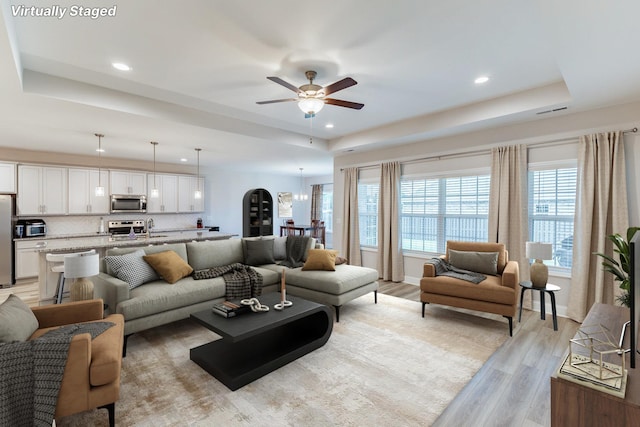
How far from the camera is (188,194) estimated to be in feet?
25.8

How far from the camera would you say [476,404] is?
219 centimetres

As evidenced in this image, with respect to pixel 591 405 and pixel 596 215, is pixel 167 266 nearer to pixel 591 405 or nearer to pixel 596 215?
pixel 591 405

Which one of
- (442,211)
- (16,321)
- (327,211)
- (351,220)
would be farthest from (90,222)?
Result: (442,211)

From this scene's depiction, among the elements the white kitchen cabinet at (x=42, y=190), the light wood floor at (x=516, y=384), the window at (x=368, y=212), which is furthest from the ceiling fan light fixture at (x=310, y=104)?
the white kitchen cabinet at (x=42, y=190)

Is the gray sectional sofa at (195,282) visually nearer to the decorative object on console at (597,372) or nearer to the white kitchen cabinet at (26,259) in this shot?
the decorative object on console at (597,372)

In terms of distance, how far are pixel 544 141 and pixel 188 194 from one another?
7630 mm

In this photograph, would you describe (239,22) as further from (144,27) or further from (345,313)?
(345,313)

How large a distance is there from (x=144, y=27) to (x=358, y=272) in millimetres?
3534

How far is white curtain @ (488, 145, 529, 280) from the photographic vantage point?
425cm

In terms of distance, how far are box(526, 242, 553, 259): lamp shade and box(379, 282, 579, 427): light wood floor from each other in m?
0.88

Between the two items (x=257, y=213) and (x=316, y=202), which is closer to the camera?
(x=257, y=213)

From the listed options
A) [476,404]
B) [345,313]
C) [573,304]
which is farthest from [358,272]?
[573,304]

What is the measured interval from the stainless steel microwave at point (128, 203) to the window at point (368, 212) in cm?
512

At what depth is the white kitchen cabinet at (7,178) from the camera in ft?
18.0
